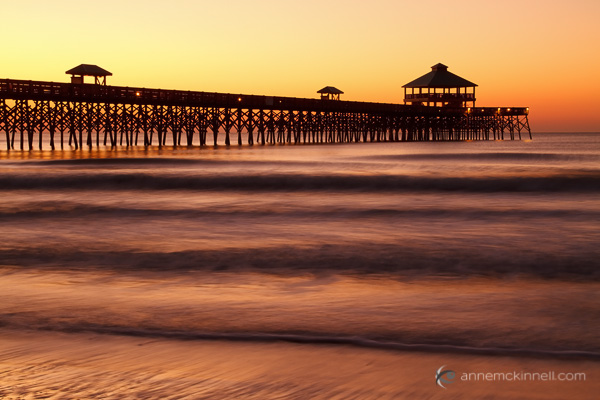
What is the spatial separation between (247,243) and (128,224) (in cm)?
274

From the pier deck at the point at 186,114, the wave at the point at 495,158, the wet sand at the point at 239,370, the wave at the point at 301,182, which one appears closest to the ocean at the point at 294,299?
the wet sand at the point at 239,370

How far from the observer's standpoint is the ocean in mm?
3781

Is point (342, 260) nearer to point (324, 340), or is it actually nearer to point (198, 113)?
point (324, 340)

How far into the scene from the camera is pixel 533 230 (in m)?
9.72

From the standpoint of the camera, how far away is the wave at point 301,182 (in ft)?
56.6

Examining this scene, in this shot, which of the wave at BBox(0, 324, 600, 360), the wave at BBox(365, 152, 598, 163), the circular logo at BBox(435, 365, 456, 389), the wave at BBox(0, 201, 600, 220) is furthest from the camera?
the wave at BBox(365, 152, 598, 163)

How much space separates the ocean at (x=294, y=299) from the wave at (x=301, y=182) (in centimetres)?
383

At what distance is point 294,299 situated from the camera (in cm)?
566

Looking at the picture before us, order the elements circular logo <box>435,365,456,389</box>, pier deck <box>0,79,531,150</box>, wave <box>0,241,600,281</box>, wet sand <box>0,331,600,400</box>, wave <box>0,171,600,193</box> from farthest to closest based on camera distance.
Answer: pier deck <box>0,79,531,150</box> < wave <box>0,171,600,193</box> < wave <box>0,241,600,281</box> < circular logo <box>435,365,456,389</box> < wet sand <box>0,331,600,400</box>

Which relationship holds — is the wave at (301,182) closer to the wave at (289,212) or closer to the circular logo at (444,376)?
the wave at (289,212)

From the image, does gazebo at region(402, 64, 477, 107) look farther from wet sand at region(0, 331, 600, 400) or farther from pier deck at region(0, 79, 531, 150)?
wet sand at region(0, 331, 600, 400)

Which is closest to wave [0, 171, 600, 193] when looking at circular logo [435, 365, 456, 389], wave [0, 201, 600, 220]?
wave [0, 201, 600, 220]

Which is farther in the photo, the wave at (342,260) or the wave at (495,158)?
the wave at (495,158)

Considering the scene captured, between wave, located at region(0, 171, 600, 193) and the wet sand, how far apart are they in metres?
12.8
